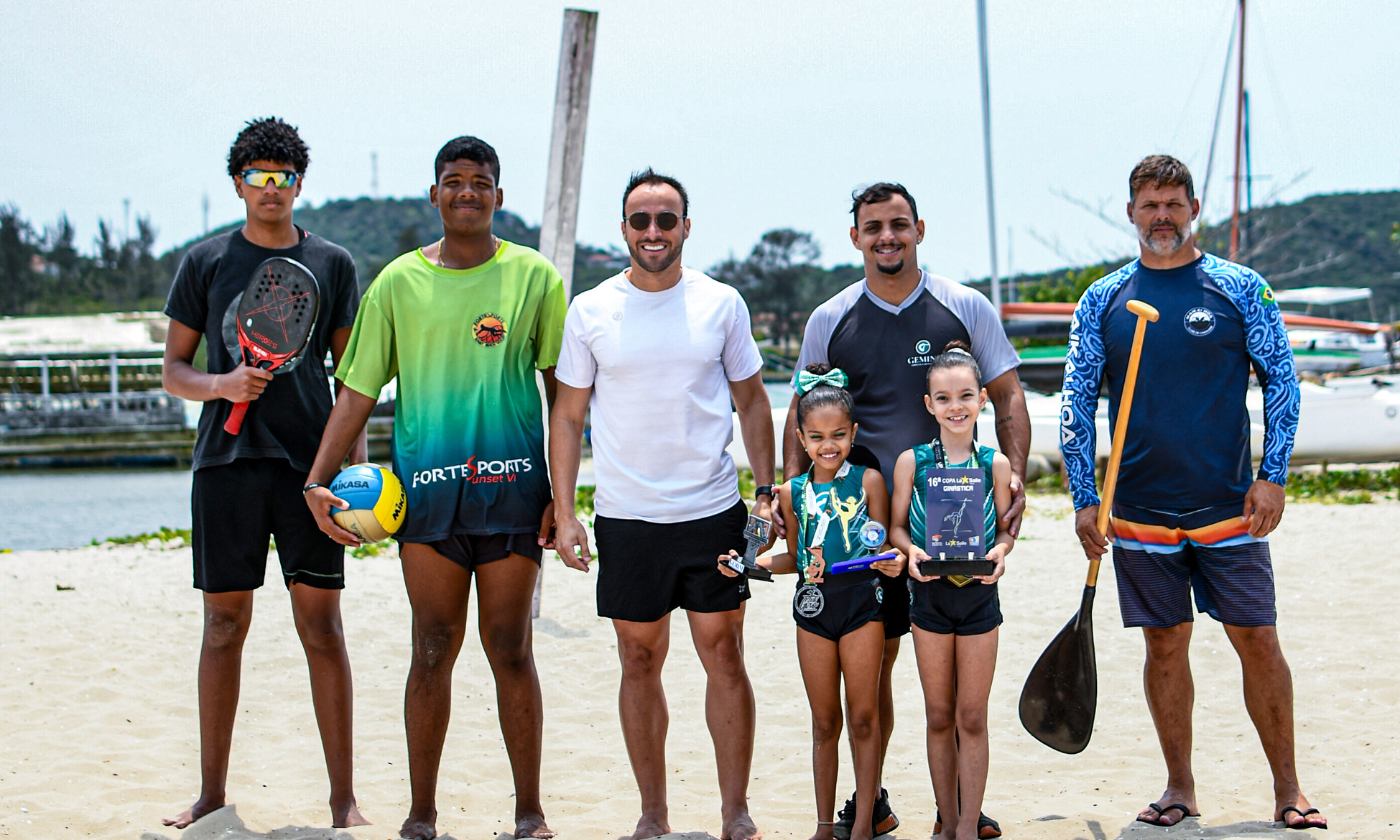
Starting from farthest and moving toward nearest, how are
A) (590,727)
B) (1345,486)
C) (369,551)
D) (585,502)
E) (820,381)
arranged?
(1345,486) < (585,502) < (369,551) < (590,727) < (820,381)

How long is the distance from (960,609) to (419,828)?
196 centimetres

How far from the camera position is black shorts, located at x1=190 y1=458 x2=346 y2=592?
3.76m

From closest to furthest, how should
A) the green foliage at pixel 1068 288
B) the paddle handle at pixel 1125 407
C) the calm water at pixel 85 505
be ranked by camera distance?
the paddle handle at pixel 1125 407
the calm water at pixel 85 505
the green foliage at pixel 1068 288

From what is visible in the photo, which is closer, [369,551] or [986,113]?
[369,551]

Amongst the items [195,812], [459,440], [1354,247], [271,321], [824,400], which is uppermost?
[1354,247]

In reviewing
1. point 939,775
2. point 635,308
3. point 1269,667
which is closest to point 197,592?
point 635,308

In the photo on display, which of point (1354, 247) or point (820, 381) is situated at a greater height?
point (1354, 247)

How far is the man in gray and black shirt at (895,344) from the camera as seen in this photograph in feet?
11.6

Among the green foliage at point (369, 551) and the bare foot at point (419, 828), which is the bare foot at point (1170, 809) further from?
the green foliage at point (369, 551)

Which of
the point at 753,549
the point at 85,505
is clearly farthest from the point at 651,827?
the point at 85,505

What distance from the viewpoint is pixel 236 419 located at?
12.3ft

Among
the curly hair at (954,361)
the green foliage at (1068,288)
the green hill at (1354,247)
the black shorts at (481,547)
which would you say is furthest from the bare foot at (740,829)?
the green hill at (1354,247)

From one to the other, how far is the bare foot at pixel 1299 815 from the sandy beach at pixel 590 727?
0.24ft

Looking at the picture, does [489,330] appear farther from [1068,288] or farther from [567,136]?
[1068,288]
